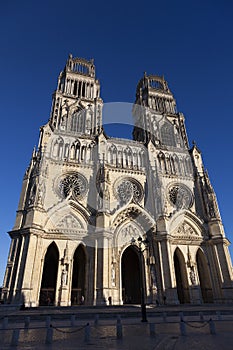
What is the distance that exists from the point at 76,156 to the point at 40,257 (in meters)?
13.5

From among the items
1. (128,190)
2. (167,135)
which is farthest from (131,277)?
(167,135)

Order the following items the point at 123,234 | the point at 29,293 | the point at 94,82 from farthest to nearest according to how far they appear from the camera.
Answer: the point at 94,82
the point at 123,234
the point at 29,293

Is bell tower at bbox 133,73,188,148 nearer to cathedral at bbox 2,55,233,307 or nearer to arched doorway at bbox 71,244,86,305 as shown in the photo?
cathedral at bbox 2,55,233,307

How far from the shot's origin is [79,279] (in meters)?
25.0

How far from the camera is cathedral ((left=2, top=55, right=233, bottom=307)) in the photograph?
21938mm

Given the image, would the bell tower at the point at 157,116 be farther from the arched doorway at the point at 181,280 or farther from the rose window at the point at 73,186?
the arched doorway at the point at 181,280

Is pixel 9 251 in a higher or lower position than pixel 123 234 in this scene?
lower

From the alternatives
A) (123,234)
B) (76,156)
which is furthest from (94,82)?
(123,234)

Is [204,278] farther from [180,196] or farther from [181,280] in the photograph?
[180,196]

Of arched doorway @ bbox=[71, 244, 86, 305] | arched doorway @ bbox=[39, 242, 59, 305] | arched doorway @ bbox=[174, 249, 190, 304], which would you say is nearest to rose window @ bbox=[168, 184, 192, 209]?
arched doorway @ bbox=[174, 249, 190, 304]

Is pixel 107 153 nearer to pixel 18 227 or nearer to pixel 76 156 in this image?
pixel 76 156

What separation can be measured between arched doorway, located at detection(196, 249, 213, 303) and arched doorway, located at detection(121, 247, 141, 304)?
7.53 metres

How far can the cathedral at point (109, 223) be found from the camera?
2194cm

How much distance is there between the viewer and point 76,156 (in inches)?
1179
